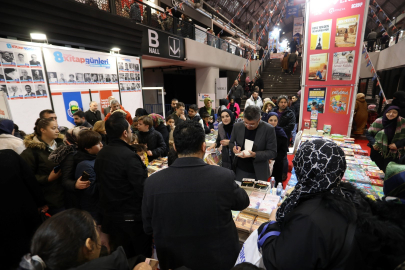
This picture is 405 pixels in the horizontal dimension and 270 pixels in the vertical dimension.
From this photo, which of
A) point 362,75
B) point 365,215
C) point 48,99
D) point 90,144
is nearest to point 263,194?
point 365,215

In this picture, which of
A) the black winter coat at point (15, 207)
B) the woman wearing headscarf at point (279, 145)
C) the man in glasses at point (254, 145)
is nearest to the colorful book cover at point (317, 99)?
the woman wearing headscarf at point (279, 145)

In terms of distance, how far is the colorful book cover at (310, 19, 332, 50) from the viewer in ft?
13.3

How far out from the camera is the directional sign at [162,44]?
273 inches

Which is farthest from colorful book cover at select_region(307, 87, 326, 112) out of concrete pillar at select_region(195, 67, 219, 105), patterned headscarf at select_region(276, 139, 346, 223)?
concrete pillar at select_region(195, 67, 219, 105)

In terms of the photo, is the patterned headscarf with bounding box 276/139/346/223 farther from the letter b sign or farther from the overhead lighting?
the letter b sign

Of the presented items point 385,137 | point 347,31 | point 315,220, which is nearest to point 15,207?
point 315,220

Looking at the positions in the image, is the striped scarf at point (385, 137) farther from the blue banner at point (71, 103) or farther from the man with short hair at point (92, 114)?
the blue banner at point (71, 103)

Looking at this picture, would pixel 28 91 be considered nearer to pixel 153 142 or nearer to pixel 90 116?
pixel 90 116

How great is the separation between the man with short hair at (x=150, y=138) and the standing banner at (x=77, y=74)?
285cm

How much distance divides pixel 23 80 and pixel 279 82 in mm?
12039

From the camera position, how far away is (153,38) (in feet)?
23.5

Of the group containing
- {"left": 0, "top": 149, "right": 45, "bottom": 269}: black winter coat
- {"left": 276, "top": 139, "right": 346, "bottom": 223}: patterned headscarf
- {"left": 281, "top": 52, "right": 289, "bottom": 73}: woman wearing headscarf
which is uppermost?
{"left": 281, "top": 52, "right": 289, "bottom": 73}: woman wearing headscarf

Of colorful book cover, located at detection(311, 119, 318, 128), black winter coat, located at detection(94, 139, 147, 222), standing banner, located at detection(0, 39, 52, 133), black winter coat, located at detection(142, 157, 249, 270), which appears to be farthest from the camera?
colorful book cover, located at detection(311, 119, 318, 128)

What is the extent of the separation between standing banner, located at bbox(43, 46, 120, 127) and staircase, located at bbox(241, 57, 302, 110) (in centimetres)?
802
